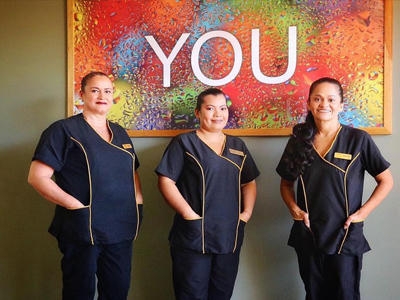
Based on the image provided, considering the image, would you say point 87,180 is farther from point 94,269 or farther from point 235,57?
point 235,57

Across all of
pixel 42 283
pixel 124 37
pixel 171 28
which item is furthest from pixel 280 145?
pixel 42 283

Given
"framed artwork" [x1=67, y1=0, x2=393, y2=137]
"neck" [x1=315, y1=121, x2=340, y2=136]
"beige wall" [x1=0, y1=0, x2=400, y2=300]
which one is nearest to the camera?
"neck" [x1=315, y1=121, x2=340, y2=136]

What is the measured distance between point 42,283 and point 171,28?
176cm

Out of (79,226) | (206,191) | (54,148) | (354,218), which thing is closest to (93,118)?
(54,148)

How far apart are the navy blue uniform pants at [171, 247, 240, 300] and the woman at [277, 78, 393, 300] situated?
0.36m

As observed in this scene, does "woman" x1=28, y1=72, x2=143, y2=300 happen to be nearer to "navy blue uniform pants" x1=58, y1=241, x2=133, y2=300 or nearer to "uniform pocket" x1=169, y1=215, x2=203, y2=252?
"navy blue uniform pants" x1=58, y1=241, x2=133, y2=300

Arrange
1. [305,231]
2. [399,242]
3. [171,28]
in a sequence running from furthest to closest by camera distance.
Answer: [171,28]
[399,242]
[305,231]

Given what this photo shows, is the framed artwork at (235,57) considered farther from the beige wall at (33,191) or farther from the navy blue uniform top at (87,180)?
the navy blue uniform top at (87,180)

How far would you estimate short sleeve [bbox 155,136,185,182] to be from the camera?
187cm

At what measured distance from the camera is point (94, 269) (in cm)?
178

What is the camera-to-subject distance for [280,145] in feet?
7.23

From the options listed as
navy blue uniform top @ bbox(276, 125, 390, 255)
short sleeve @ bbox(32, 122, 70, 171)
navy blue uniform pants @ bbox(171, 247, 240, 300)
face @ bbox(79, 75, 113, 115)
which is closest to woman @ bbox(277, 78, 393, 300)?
navy blue uniform top @ bbox(276, 125, 390, 255)

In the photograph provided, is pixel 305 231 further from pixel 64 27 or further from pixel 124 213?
pixel 64 27

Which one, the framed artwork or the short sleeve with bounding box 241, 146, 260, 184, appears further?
the framed artwork
